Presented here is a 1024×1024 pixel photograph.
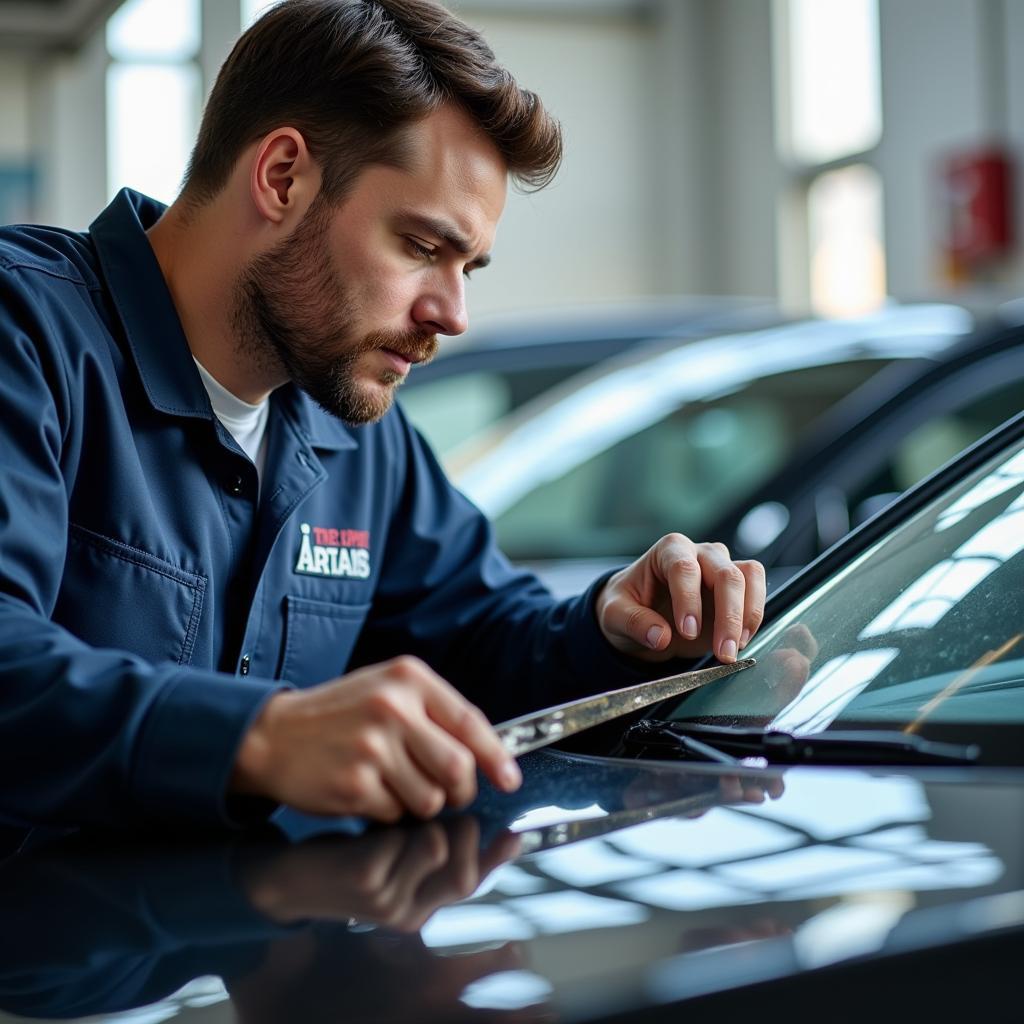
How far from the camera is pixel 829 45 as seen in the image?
352 inches

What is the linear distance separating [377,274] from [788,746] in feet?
2.16

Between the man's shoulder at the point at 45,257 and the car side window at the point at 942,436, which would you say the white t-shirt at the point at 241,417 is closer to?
the man's shoulder at the point at 45,257

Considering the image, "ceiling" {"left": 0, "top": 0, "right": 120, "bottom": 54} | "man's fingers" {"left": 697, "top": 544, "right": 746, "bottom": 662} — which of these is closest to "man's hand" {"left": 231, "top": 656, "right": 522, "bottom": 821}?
"man's fingers" {"left": 697, "top": 544, "right": 746, "bottom": 662}

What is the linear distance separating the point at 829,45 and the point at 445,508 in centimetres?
787

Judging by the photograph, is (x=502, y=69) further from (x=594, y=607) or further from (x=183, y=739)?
(x=183, y=739)

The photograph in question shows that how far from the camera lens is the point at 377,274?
151 cm

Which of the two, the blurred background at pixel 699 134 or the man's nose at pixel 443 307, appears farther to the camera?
the blurred background at pixel 699 134

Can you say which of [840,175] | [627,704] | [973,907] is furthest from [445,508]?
[840,175]

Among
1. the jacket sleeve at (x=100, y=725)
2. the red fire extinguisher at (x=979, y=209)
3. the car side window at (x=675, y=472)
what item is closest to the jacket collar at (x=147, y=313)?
the jacket sleeve at (x=100, y=725)

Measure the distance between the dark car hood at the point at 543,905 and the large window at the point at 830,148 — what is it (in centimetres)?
776

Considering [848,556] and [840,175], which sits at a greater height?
[840,175]

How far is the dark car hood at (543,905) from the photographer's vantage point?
0.73 metres

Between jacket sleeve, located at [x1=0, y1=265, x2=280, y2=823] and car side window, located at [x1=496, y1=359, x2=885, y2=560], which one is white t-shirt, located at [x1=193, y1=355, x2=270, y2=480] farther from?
car side window, located at [x1=496, y1=359, x2=885, y2=560]

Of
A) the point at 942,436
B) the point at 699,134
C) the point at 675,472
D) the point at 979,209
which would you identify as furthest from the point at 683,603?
the point at 699,134
